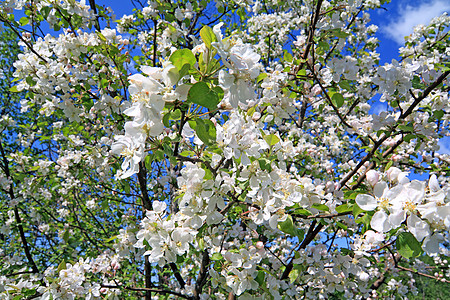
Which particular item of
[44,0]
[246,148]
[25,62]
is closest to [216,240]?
[246,148]

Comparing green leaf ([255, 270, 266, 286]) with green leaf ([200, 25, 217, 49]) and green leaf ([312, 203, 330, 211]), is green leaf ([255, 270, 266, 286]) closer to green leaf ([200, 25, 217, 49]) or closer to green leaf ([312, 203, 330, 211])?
green leaf ([312, 203, 330, 211])

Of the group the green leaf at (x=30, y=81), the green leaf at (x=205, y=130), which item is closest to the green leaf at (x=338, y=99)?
the green leaf at (x=205, y=130)

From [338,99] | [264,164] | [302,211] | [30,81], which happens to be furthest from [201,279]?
[30,81]

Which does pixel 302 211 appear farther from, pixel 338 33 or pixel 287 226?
pixel 338 33

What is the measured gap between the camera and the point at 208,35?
3.63ft

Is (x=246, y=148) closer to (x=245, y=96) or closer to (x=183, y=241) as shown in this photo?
(x=245, y=96)

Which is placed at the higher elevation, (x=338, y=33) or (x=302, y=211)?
(x=338, y=33)

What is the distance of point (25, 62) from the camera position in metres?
2.72

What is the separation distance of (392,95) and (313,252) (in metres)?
1.44

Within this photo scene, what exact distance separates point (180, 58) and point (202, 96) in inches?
6.5

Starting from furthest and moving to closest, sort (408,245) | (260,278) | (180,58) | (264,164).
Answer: (260,278)
(264,164)
(408,245)
(180,58)

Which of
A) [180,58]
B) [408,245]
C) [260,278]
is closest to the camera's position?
[180,58]

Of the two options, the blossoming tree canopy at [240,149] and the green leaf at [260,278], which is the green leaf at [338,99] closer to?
the blossoming tree canopy at [240,149]

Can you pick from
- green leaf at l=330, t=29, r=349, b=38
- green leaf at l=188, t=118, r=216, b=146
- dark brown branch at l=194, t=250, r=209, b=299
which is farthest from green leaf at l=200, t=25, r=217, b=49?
dark brown branch at l=194, t=250, r=209, b=299
